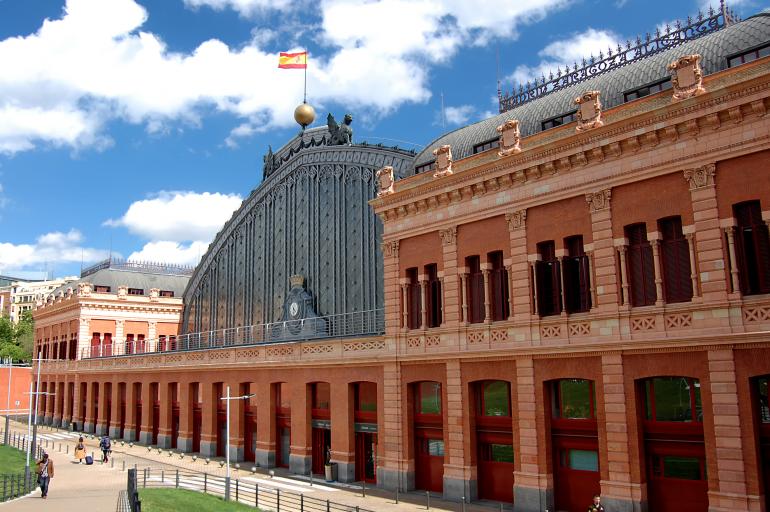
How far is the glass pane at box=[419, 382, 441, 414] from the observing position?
3309 centimetres

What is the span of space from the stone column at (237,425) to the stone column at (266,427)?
7.52ft

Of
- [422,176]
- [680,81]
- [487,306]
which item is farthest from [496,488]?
[680,81]

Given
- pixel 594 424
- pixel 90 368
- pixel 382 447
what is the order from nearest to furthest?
pixel 594 424, pixel 382 447, pixel 90 368

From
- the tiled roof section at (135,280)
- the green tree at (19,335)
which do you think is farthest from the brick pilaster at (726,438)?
the green tree at (19,335)

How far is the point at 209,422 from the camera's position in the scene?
48.5 m

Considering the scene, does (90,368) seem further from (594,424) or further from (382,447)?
(594,424)

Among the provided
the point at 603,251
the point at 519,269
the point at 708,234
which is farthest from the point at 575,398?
the point at 708,234

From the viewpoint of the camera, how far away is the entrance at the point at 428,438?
32.6m

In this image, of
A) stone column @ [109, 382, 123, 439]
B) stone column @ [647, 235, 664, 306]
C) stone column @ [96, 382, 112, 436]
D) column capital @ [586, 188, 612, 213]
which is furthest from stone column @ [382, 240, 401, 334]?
stone column @ [96, 382, 112, 436]

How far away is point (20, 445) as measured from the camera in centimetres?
5503

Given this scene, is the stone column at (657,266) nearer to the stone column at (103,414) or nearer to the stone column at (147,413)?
the stone column at (147,413)

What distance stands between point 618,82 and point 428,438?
18.1 meters

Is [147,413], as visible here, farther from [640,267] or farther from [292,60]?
[640,267]

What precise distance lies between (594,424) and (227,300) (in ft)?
127
